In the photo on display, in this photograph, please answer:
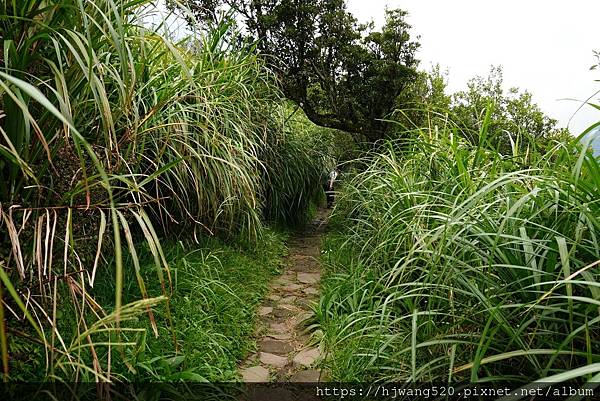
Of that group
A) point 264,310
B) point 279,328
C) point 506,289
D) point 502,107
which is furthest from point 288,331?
point 502,107

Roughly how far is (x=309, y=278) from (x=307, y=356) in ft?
4.38

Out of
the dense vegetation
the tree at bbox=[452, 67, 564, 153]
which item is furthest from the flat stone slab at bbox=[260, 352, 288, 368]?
the tree at bbox=[452, 67, 564, 153]

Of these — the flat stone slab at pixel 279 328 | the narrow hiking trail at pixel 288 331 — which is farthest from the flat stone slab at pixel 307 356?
the flat stone slab at pixel 279 328

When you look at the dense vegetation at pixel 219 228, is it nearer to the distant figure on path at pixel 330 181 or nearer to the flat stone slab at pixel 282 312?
the flat stone slab at pixel 282 312

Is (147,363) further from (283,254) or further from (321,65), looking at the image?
(321,65)

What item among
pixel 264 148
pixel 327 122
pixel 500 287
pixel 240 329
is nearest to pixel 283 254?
pixel 264 148

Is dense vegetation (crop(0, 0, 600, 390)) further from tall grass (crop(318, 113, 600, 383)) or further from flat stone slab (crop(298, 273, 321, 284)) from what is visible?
flat stone slab (crop(298, 273, 321, 284))

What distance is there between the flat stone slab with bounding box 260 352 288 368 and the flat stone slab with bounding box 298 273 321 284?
122 centimetres

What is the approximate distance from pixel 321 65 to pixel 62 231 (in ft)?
14.6

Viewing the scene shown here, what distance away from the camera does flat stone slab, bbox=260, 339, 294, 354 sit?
7.50 feet

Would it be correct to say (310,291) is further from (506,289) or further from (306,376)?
(506,289)

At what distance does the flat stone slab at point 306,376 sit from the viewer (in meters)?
1.98

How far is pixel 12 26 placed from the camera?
1.26 meters

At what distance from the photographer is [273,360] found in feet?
7.13
